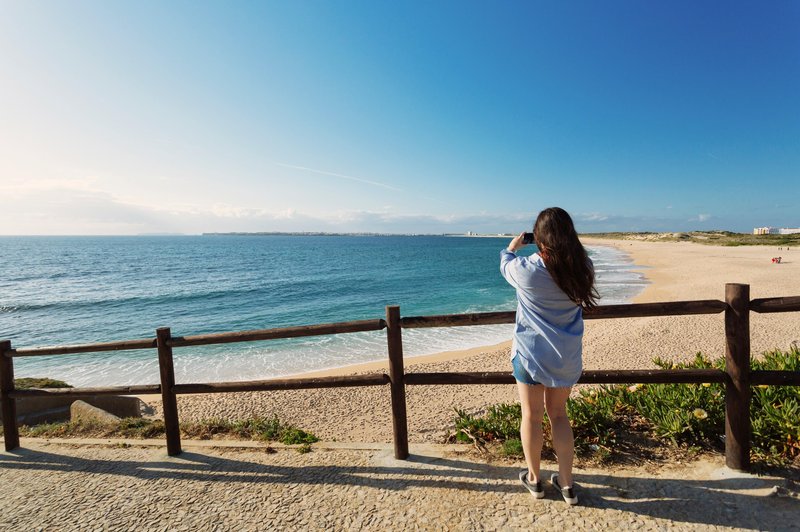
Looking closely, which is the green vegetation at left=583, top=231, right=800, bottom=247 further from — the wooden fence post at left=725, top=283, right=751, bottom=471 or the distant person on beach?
the distant person on beach

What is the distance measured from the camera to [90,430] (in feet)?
15.9

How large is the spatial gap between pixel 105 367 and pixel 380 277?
30103 millimetres

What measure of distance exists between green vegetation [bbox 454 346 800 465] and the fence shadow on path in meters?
0.41

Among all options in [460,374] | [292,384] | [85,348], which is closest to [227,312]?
[85,348]

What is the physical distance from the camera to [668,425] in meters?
3.61

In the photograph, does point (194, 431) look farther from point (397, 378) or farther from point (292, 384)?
point (397, 378)

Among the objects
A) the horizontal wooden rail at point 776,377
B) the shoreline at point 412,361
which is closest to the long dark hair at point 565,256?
the horizontal wooden rail at point 776,377

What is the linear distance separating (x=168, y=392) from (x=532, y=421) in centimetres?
358

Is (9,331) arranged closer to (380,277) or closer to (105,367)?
(105,367)

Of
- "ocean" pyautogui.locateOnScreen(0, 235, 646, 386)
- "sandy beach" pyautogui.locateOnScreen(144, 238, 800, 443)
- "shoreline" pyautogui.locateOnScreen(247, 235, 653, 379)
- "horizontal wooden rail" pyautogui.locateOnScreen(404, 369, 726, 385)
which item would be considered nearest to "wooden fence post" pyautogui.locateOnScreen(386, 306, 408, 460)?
"horizontal wooden rail" pyautogui.locateOnScreen(404, 369, 726, 385)

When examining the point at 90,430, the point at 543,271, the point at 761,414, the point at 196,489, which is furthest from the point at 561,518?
the point at 90,430

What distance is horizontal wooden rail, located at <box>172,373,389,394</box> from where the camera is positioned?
12.2 feet

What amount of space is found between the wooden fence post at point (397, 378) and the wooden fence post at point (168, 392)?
225 centimetres

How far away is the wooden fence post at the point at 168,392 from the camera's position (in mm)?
3916
